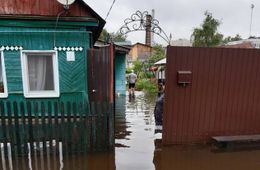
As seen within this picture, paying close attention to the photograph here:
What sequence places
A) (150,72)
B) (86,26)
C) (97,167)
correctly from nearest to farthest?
(97,167) < (86,26) < (150,72)

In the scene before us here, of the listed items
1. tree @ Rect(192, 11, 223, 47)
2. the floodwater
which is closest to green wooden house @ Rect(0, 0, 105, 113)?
the floodwater

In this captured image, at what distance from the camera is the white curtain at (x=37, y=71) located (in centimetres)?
723

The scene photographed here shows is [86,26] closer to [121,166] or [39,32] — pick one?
[39,32]

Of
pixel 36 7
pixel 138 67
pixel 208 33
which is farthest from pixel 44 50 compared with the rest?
pixel 208 33

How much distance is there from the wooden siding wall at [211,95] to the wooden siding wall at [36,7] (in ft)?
10.8

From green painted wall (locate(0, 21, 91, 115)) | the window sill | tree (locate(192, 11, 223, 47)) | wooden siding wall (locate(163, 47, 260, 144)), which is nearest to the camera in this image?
wooden siding wall (locate(163, 47, 260, 144))

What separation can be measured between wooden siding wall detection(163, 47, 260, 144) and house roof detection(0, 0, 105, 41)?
3.10 metres

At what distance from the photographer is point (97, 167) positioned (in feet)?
16.6

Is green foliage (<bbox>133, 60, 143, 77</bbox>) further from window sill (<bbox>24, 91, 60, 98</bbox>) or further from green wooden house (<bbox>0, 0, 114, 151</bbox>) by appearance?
window sill (<bbox>24, 91, 60, 98</bbox>)

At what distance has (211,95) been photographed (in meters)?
6.09

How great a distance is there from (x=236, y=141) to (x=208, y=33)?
24.0 metres

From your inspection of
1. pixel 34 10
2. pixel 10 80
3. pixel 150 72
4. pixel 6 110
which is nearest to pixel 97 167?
pixel 6 110

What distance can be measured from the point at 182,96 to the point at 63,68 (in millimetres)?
3416

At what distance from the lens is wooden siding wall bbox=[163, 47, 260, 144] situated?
5875 mm
